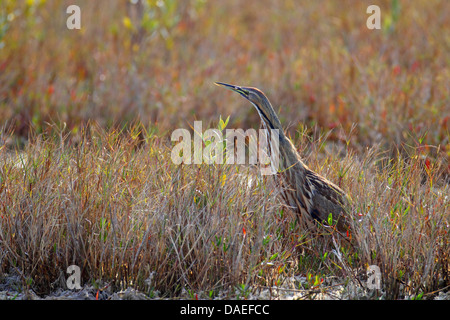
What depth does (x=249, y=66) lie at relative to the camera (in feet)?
27.0

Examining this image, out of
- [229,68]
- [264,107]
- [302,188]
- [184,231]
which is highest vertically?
[229,68]

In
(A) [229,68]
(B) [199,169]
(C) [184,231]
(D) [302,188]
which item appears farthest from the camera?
(A) [229,68]

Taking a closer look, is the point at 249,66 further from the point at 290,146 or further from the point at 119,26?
the point at 290,146

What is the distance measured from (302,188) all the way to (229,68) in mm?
4099

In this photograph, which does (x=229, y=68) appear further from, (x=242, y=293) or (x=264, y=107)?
(x=242, y=293)

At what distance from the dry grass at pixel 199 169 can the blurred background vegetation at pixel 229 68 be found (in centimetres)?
3

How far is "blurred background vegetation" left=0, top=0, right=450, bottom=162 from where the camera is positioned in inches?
259

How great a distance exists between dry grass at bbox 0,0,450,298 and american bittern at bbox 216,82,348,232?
131mm

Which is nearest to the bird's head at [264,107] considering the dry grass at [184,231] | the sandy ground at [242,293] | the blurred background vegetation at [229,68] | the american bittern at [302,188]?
the american bittern at [302,188]

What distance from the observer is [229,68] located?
830cm

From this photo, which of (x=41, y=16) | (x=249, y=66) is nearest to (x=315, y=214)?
(x=249, y=66)

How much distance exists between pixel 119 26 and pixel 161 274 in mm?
6630

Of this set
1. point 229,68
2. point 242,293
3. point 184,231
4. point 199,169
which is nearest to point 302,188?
point 199,169

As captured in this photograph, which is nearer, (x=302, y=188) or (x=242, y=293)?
(x=242, y=293)
